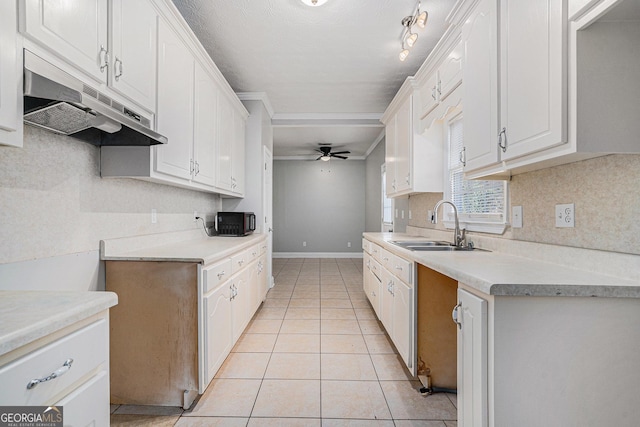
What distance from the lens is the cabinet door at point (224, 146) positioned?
3018 millimetres

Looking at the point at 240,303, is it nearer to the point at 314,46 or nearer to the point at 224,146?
the point at 224,146

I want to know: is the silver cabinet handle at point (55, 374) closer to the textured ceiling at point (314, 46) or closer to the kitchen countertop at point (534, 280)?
the kitchen countertop at point (534, 280)

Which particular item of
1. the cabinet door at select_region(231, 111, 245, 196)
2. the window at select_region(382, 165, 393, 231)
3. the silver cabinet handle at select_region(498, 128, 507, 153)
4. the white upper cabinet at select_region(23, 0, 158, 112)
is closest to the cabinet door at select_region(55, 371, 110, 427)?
the white upper cabinet at select_region(23, 0, 158, 112)

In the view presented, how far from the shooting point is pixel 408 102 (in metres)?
3.23

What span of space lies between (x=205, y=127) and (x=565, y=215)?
8.31 feet

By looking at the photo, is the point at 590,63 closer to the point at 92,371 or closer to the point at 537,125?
the point at 537,125

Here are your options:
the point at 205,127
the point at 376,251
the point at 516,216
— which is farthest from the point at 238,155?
the point at 516,216

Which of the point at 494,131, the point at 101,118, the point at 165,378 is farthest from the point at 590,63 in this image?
the point at 165,378

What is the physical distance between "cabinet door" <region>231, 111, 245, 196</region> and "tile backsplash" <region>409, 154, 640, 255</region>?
2.72 m

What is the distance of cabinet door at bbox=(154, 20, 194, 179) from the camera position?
1930 millimetres

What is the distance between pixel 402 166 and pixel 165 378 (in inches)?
111

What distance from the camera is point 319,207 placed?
820 cm

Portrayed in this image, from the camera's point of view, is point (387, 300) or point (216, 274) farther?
point (387, 300)

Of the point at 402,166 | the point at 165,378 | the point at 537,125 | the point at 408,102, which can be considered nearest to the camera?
the point at 537,125
